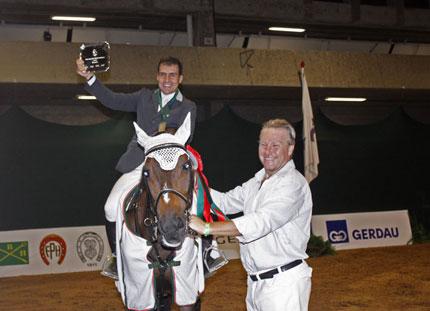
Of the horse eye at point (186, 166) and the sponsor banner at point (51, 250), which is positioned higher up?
the horse eye at point (186, 166)

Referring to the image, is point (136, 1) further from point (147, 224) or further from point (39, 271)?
point (147, 224)

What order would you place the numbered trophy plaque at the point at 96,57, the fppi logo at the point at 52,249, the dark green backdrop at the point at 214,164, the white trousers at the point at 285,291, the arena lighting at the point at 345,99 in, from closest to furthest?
the white trousers at the point at 285,291, the numbered trophy plaque at the point at 96,57, the fppi logo at the point at 52,249, the dark green backdrop at the point at 214,164, the arena lighting at the point at 345,99

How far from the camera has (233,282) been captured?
27.5 feet

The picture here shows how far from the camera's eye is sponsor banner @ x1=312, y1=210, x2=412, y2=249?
1120 centimetres

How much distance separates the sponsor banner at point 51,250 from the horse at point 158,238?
5.92m

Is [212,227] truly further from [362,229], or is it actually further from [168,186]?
[362,229]

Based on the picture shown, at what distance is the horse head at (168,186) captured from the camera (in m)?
2.97

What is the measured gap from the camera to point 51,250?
9.67 m

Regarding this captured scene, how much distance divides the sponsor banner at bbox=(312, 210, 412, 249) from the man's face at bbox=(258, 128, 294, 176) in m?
8.02

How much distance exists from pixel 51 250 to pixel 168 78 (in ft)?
20.6

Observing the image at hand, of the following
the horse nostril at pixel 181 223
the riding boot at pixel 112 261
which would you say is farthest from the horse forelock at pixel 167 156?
the riding boot at pixel 112 261

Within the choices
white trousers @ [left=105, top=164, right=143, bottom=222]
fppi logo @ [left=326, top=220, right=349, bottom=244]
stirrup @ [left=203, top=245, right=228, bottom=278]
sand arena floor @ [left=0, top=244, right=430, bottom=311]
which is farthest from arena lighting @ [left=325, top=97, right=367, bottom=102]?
white trousers @ [left=105, top=164, right=143, bottom=222]

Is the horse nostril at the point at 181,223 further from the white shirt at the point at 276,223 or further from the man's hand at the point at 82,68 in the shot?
the man's hand at the point at 82,68

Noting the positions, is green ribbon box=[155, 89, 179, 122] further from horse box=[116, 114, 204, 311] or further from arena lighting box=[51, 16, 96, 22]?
arena lighting box=[51, 16, 96, 22]
